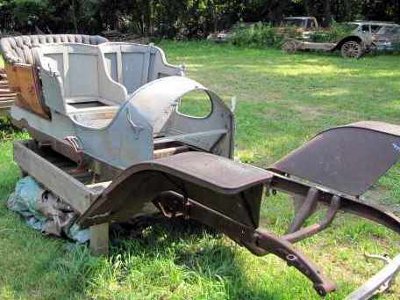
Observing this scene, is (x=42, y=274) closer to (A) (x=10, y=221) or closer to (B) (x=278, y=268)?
(A) (x=10, y=221)

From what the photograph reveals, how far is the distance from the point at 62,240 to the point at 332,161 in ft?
6.49

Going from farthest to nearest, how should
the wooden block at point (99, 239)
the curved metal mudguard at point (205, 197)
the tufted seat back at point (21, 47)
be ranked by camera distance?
the tufted seat back at point (21, 47), the wooden block at point (99, 239), the curved metal mudguard at point (205, 197)

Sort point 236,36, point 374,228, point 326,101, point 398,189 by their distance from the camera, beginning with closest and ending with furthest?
point 374,228 < point 398,189 < point 326,101 < point 236,36

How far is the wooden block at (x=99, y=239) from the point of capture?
143 inches

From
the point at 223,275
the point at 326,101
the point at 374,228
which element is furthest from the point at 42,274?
the point at 326,101

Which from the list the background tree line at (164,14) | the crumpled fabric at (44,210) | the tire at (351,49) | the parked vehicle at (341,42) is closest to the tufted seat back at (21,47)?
the crumpled fabric at (44,210)

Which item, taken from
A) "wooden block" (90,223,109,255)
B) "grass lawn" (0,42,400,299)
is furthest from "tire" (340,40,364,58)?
"wooden block" (90,223,109,255)

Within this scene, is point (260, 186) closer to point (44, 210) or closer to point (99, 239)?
point (99, 239)

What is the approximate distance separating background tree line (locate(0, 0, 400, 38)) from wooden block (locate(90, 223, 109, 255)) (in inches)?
819

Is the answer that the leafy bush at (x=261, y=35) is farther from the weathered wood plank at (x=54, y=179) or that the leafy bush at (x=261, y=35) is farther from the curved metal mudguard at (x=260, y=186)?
the curved metal mudguard at (x=260, y=186)

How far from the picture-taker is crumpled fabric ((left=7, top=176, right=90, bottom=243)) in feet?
13.2

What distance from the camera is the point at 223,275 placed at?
11.6 feet

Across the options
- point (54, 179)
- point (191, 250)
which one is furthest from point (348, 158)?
point (54, 179)

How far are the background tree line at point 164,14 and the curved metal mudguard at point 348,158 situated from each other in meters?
20.3
